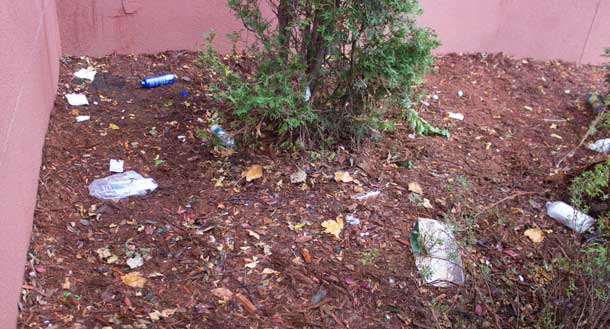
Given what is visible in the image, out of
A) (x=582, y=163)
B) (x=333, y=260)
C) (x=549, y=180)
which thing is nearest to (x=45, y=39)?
(x=333, y=260)

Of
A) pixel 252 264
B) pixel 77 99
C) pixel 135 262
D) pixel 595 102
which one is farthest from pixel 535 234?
pixel 77 99

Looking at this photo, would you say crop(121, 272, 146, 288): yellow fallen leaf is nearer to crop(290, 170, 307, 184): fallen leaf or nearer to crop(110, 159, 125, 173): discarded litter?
crop(110, 159, 125, 173): discarded litter

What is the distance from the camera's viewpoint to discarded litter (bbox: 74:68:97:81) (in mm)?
4543

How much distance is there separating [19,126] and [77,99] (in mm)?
1371

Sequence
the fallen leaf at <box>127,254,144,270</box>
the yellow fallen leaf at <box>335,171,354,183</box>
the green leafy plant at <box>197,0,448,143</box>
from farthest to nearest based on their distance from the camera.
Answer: the yellow fallen leaf at <box>335,171,354,183</box>
the green leafy plant at <box>197,0,448,143</box>
the fallen leaf at <box>127,254,144,270</box>

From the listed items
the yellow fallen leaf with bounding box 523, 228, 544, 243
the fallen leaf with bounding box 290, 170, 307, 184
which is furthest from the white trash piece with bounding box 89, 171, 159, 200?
the yellow fallen leaf with bounding box 523, 228, 544, 243

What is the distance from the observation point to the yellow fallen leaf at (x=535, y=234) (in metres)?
3.59

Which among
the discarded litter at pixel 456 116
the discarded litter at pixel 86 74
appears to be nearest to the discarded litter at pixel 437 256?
the discarded litter at pixel 456 116

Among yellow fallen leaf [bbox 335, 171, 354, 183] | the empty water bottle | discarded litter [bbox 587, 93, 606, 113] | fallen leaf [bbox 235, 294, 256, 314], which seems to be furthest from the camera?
discarded litter [bbox 587, 93, 606, 113]

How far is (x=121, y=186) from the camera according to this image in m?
3.51

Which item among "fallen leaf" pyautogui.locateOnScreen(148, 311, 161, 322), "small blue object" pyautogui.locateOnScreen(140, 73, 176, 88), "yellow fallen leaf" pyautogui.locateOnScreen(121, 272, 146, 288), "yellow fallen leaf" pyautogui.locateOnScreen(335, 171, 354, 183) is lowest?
"fallen leaf" pyautogui.locateOnScreen(148, 311, 161, 322)

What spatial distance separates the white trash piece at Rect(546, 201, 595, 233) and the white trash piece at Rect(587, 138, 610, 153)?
1.01m

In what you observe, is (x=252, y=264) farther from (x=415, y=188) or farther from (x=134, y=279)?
(x=415, y=188)

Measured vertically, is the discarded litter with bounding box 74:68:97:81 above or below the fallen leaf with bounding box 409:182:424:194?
above
